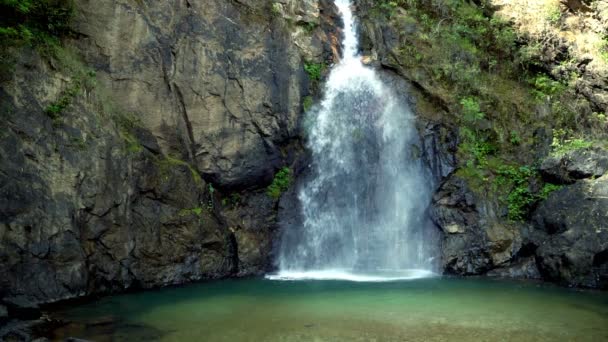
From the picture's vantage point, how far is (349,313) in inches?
377

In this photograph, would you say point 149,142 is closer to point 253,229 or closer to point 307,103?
point 253,229

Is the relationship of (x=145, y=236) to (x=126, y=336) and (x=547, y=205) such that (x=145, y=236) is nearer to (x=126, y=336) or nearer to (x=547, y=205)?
(x=126, y=336)

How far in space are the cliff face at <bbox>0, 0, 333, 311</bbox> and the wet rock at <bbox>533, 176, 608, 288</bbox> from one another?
26.4ft

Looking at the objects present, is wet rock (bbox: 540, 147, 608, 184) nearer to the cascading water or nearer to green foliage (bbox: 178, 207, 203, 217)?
the cascading water

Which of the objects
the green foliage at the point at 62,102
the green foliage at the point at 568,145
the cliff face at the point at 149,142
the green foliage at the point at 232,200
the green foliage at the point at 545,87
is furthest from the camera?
the green foliage at the point at 545,87

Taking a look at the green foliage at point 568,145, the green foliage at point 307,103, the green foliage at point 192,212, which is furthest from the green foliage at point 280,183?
the green foliage at point 568,145

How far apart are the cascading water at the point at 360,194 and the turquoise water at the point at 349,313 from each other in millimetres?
2337

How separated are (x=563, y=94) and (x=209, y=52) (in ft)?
40.0

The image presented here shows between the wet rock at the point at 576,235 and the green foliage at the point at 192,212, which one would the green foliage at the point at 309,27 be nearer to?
the green foliage at the point at 192,212

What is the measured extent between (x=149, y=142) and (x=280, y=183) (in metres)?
4.41

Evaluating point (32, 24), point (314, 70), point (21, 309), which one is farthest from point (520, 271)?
point (32, 24)

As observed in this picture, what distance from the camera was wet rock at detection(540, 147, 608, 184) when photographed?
13500mm

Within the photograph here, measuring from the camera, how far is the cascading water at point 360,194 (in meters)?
15.2

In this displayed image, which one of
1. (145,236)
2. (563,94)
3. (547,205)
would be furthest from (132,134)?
(563,94)
